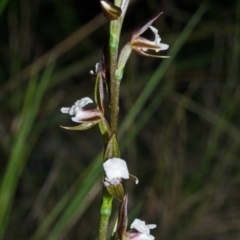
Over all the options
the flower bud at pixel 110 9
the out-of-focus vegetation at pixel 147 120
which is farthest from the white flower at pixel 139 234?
the out-of-focus vegetation at pixel 147 120

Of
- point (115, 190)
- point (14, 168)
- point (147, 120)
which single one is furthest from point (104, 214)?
point (147, 120)

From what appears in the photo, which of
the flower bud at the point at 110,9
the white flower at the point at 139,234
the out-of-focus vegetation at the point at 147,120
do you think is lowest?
the white flower at the point at 139,234

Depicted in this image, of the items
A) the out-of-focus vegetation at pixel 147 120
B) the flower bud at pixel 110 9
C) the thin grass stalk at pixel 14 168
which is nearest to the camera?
the flower bud at pixel 110 9

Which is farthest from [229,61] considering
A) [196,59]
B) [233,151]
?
[233,151]

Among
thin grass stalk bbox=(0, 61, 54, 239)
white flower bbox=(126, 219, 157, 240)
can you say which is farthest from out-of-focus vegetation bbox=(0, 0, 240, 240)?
white flower bbox=(126, 219, 157, 240)

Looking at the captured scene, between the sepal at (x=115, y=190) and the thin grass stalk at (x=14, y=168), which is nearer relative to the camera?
the sepal at (x=115, y=190)

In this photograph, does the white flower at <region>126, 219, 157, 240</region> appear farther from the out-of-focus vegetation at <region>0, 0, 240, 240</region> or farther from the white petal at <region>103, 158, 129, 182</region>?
the out-of-focus vegetation at <region>0, 0, 240, 240</region>

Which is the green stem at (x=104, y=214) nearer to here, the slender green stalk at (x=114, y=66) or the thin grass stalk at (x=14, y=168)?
the slender green stalk at (x=114, y=66)

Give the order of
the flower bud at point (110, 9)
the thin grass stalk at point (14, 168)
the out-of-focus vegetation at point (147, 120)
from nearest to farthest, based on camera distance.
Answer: the flower bud at point (110, 9)
the thin grass stalk at point (14, 168)
the out-of-focus vegetation at point (147, 120)
